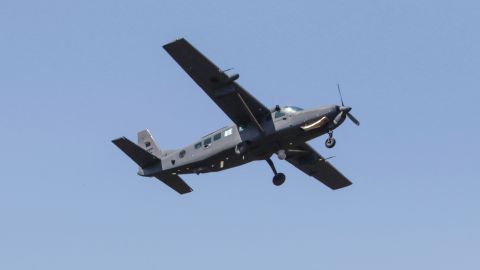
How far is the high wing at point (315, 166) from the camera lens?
47844mm

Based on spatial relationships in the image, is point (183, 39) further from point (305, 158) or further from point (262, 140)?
point (305, 158)

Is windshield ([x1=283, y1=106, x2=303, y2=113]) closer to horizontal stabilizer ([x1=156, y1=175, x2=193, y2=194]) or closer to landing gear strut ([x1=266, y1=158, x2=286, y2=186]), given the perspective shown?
landing gear strut ([x1=266, y1=158, x2=286, y2=186])

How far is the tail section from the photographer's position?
4975cm

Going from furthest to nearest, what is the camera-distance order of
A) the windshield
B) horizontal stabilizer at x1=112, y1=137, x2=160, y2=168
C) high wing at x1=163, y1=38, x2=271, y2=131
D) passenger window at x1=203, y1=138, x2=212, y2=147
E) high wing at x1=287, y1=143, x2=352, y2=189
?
high wing at x1=287, y1=143, x2=352, y2=189 → horizontal stabilizer at x1=112, y1=137, x2=160, y2=168 → passenger window at x1=203, y1=138, x2=212, y2=147 → the windshield → high wing at x1=163, y1=38, x2=271, y2=131

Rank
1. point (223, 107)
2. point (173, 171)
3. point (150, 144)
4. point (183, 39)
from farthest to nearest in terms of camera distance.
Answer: point (150, 144)
point (173, 171)
point (223, 107)
point (183, 39)

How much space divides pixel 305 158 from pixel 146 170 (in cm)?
837

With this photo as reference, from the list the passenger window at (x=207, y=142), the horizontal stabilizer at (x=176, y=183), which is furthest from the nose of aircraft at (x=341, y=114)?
the horizontal stabilizer at (x=176, y=183)

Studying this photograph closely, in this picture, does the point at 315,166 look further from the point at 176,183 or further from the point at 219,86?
the point at 219,86

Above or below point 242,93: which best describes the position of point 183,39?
above

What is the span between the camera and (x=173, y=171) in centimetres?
4709

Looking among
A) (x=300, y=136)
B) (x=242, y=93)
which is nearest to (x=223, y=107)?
(x=242, y=93)

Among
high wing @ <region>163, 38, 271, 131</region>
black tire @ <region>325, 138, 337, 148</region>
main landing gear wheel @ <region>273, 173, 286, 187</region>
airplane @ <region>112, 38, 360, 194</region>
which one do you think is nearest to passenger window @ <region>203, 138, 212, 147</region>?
airplane @ <region>112, 38, 360, 194</region>

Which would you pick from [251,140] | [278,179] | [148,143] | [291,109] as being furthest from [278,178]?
[148,143]

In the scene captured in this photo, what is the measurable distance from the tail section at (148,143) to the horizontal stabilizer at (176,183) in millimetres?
1655
